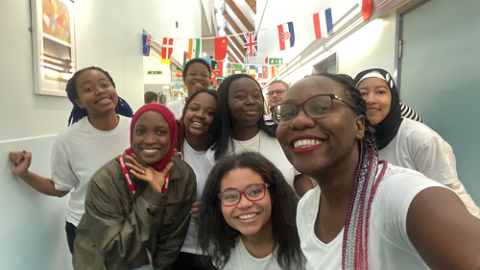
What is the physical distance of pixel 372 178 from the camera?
30.1 inches

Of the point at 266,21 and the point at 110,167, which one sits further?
the point at 266,21

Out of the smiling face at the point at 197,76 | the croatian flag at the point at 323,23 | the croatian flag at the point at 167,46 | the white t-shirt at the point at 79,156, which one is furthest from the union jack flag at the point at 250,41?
the white t-shirt at the point at 79,156

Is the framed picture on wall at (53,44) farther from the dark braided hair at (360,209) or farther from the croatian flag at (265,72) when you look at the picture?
the croatian flag at (265,72)

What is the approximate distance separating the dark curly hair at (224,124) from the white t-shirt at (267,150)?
0.12ft

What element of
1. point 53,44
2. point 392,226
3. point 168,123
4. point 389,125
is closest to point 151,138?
point 168,123

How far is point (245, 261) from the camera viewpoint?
4.36 feet

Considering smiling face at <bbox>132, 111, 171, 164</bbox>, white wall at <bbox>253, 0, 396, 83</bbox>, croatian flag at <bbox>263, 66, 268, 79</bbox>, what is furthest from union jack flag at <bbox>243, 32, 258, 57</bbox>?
smiling face at <bbox>132, 111, 171, 164</bbox>

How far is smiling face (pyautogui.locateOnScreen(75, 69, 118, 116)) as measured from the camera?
178 centimetres

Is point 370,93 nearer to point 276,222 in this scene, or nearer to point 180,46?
point 276,222

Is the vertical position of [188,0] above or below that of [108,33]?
above

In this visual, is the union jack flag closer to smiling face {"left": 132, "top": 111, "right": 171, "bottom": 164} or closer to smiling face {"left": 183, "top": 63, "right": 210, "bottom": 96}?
smiling face {"left": 183, "top": 63, "right": 210, "bottom": 96}

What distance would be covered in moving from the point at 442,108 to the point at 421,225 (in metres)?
2.35

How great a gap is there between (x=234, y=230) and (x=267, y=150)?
1.86ft

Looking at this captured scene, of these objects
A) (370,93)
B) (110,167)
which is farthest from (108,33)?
(370,93)
